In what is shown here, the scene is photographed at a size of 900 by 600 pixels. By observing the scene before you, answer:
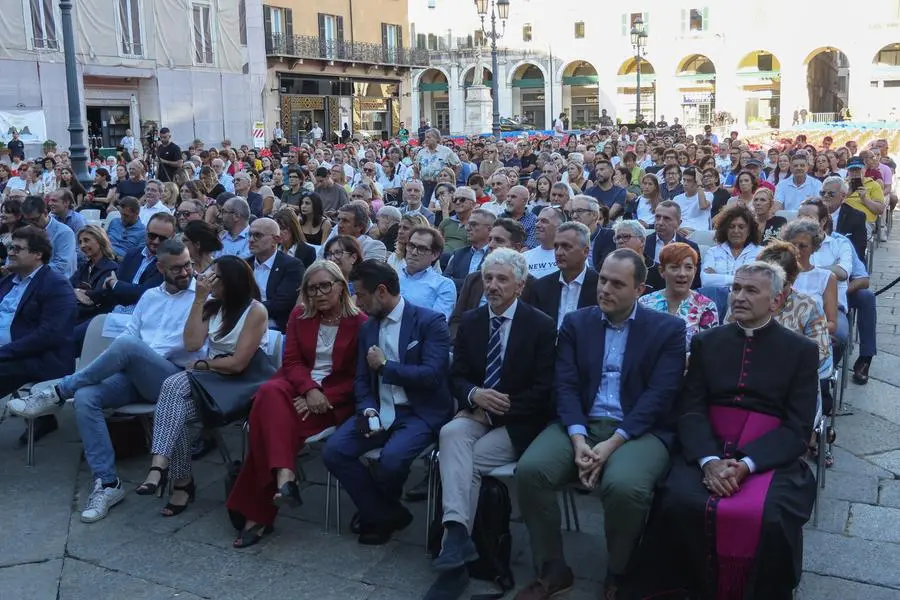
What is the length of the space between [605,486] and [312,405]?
1561 mm

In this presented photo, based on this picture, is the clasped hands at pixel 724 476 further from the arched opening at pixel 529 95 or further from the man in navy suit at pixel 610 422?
the arched opening at pixel 529 95

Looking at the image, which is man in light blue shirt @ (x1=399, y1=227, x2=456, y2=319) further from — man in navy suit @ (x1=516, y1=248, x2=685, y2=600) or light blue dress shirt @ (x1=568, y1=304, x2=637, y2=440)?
light blue dress shirt @ (x1=568, y1=304, x2=637, y2=440)

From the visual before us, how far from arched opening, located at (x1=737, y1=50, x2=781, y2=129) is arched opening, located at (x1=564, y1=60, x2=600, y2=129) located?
30.6 feet

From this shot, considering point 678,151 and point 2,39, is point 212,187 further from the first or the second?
point 2,39

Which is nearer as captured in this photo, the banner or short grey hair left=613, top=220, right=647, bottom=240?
short grey hair left=613, top=220, right=647, bottom=240

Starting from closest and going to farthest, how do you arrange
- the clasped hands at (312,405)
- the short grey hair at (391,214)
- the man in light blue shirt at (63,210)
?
the clasped hands at (312,405) → the short grey hair at (391,214) → the man in light blue shirt at (63,210)

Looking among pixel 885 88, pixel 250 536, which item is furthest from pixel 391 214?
pixel 885 88

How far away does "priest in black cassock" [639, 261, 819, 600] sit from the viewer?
3.33 m

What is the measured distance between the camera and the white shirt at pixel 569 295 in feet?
16.7

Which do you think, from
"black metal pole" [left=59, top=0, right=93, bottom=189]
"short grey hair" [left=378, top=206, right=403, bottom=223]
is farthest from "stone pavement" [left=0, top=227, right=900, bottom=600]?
"black metal pole" [left=59, top=0, right=93, bottom=189]

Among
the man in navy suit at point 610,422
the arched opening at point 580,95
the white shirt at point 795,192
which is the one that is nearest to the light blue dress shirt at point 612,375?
the man in navy suit at point 610,422

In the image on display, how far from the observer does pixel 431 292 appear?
5.68 meters

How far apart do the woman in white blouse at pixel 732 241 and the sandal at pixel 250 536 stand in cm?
334

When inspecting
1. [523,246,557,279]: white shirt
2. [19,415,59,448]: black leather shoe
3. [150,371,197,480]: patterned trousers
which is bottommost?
[19,415,59,448]: black leather shoe
